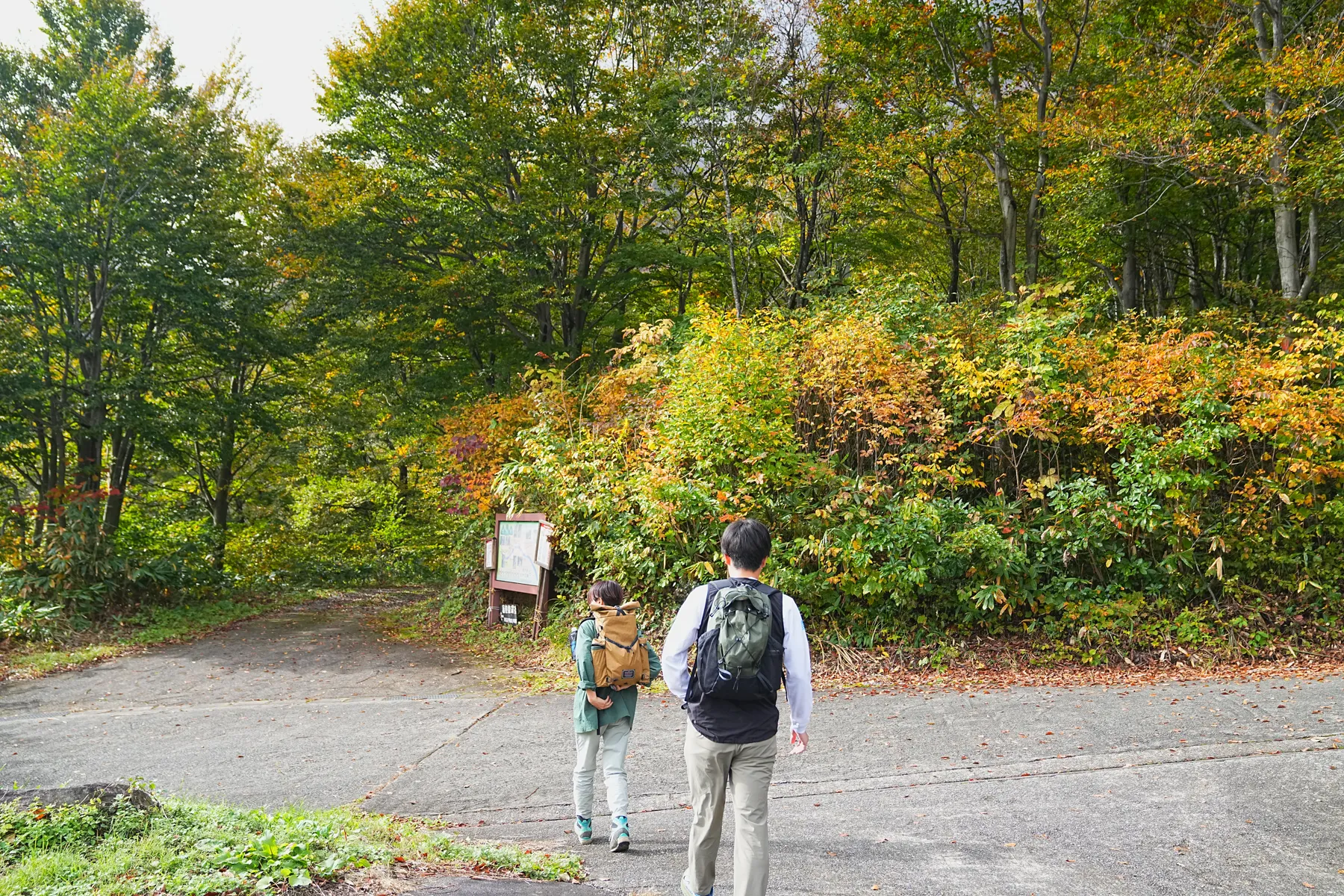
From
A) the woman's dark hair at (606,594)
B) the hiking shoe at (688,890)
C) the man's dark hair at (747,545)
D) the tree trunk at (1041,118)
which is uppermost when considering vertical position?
the tree trunk at (1041,118)

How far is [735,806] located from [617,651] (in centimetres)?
133

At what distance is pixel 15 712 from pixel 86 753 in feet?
7.82

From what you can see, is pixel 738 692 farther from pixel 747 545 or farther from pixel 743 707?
pixel 747 545

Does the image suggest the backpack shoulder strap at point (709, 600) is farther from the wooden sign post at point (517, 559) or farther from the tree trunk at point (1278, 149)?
the tree trunk at point (1278, 149)

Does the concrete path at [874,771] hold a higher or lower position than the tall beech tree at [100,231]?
lower

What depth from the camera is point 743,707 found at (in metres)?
3.32

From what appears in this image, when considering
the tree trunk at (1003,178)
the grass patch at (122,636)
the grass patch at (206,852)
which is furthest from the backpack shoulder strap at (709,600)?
the tree trunk at (1003,178)

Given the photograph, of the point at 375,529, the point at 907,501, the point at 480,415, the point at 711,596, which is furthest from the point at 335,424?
the point at 711,596

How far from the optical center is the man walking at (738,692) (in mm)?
3254

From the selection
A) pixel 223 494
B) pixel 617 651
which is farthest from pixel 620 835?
pixel 223 494

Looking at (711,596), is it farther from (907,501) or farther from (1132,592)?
(1132,592)

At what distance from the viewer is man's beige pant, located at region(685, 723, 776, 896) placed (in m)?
3.26

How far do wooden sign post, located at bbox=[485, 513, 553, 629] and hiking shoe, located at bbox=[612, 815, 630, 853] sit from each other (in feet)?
22.2

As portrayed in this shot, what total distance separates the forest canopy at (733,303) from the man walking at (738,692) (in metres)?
5.42
